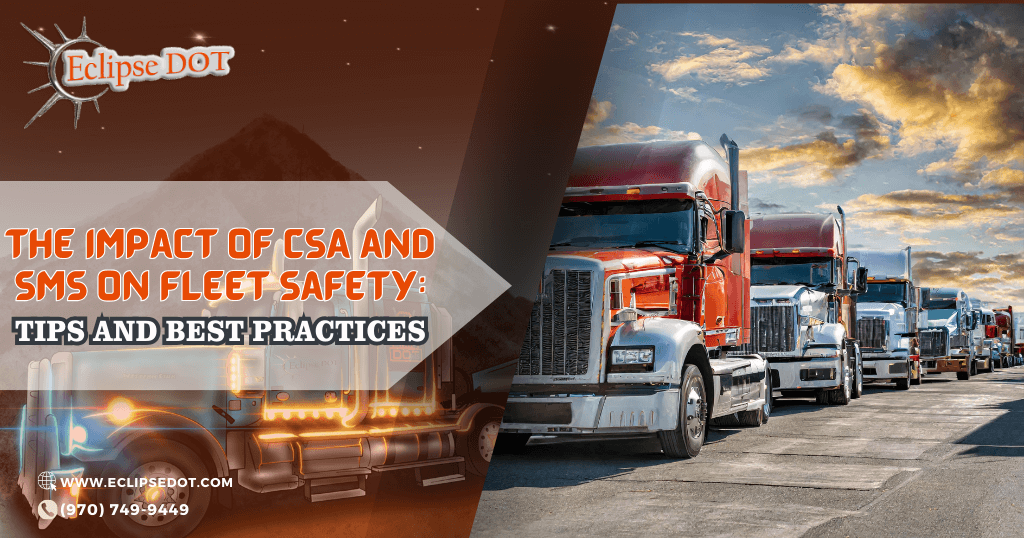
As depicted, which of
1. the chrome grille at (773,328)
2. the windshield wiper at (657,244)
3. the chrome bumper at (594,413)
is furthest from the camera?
the chrome grille at (773,328)

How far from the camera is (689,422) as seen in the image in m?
9.45

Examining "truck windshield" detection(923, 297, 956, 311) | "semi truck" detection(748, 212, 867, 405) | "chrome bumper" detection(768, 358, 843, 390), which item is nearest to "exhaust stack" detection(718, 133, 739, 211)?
"semi truck" detection(748, 212, 867, 405)

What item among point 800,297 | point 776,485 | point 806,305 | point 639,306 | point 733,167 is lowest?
Answer: point 776,485

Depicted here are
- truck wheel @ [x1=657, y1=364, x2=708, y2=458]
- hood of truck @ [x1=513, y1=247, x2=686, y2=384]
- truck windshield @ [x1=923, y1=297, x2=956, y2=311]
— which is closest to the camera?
hood of truck @ [x1=513, y1=247, x2=686, y2=384]

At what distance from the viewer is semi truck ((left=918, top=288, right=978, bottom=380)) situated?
2976cm

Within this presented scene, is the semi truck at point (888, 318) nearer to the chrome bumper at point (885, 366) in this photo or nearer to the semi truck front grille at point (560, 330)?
the chrome bumper at point (885, 366)

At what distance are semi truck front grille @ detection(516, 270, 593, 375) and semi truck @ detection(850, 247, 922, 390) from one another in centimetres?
1445

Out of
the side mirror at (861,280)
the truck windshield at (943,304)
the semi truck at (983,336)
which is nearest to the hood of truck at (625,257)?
the side mirror at (861,280)

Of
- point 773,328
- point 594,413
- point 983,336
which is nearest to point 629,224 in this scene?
point 594,413

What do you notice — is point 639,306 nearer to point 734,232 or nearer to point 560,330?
point 560,330

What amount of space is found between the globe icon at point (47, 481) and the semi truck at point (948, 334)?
86.4ft

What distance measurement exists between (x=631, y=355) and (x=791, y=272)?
937 centimetres

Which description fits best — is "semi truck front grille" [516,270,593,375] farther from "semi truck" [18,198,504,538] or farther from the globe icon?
the globe icon

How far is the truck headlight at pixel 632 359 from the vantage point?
900 centimetres
